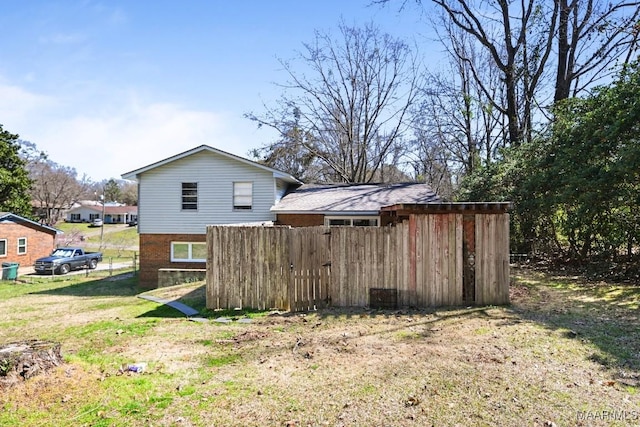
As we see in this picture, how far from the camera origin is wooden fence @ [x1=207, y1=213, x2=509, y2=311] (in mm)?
8281

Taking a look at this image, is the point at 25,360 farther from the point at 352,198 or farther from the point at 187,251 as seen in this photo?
the point at 187,251

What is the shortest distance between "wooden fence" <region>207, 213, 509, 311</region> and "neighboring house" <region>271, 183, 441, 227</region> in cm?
552

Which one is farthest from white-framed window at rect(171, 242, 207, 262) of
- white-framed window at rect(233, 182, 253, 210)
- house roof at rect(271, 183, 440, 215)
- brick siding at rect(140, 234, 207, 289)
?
house roof at rect(271, 183, 440, 215)

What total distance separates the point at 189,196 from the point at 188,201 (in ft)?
0.82

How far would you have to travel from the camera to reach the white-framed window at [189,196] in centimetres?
1872

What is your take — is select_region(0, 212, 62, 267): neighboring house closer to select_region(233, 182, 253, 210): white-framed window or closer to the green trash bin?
the green trash bin

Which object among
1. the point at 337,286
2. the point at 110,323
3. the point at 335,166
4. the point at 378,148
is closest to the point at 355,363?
the point at 337,286

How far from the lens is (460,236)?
8.27 m

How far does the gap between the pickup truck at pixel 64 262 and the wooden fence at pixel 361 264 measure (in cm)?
2203

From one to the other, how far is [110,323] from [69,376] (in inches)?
149

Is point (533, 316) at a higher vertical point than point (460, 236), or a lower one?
lower

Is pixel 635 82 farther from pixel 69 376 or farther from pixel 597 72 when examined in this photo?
pixel 69 376

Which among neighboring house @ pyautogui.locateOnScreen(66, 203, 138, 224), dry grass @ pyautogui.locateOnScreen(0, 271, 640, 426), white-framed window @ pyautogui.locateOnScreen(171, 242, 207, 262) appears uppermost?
neighboring house @ pyautogui.locateOnScreen(66, 203, 138, 224)

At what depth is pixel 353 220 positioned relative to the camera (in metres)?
15.8
